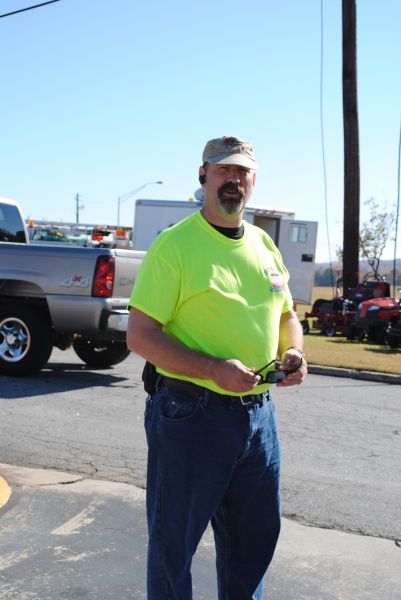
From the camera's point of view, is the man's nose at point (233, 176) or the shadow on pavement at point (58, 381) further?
the shadow on pavement at point (58, 381)

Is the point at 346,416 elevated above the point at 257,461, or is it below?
below

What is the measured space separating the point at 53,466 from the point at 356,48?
1591 centimetres

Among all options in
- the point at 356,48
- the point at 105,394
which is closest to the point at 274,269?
the point at 105,394

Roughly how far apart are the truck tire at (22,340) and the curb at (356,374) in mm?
4165

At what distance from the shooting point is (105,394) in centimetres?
902

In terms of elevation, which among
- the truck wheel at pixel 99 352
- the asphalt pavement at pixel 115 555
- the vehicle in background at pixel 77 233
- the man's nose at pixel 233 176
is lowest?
the asphalt pavement at pixel 115 555

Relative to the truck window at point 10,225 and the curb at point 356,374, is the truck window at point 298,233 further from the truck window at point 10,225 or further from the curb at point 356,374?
the truck window at point 10,225

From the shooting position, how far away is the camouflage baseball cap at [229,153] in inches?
110

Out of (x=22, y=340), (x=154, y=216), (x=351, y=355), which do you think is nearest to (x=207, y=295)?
(x=22, y=340)

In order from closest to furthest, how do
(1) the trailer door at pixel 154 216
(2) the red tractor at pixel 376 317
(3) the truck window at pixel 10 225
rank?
(3) the truck window at pixel 10 225 → (2) the red tractor at pixel 376 317 → (1) the trailer door at pixel 154 216

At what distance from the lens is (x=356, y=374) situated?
11.6 metres

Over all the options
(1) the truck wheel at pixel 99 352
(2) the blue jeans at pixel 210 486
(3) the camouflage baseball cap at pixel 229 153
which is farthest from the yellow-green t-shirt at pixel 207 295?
(1) the truck wheel at pixel 99 352

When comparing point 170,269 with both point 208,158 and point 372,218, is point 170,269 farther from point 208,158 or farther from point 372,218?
point 372,218

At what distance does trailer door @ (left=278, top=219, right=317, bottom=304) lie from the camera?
2272cm
